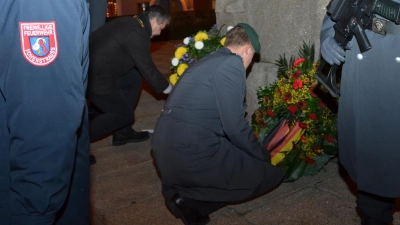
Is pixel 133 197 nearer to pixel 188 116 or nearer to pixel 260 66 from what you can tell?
pixel 188 116

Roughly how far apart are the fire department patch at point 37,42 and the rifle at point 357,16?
5.16 ft

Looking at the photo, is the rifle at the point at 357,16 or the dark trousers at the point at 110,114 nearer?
the rifle at the point at 357,16

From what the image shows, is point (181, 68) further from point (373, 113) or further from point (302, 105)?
point (373, 113)

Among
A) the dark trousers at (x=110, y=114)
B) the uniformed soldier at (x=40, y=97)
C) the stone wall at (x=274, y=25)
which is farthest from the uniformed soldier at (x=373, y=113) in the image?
the dark trousers at (x=110, y=114)

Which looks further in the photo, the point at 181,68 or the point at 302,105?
the point at 181,68

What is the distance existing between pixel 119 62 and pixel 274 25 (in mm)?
1628

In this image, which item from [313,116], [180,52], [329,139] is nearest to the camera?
[313,116]

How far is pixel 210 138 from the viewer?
12.3 feet

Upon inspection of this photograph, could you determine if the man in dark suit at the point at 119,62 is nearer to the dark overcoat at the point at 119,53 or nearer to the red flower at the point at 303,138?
the dark overcoat at the point at 119,53

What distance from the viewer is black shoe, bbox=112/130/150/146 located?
5723mm

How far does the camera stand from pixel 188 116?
3701 millimetres

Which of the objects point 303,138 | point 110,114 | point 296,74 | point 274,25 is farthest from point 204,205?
point 274,25

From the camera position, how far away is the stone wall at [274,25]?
5.09 metres

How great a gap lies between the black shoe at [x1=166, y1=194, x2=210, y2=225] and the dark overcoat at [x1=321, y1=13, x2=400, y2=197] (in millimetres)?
1227
